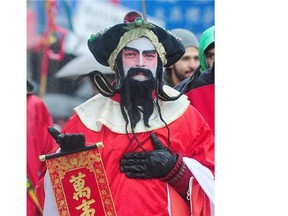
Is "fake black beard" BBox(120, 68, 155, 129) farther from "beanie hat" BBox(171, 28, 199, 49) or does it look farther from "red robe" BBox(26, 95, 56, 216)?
"red robe" BBox(26, 95, 56, 216)

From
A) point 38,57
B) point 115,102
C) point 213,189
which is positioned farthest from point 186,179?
point 38,57

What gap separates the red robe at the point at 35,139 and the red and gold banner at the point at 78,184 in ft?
0.41

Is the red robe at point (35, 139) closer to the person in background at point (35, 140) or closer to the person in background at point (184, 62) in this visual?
the person in background at point (35, 140)

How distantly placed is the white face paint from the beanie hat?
98mm

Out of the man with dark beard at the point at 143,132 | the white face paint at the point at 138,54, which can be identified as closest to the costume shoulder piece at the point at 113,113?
the man with dark beard at the point at 143,132

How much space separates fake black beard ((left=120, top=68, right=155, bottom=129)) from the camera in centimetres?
318

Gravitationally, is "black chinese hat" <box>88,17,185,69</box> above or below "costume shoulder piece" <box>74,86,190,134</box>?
above

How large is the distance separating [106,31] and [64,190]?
47cm

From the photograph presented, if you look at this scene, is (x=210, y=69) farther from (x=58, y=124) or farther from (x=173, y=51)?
(x=58, y=124)

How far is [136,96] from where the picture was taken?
3193 millimetres

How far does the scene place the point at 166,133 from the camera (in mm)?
3176

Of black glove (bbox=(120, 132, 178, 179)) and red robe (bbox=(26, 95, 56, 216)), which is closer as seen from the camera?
black glove (bbox=(120, 132, 178, 179))

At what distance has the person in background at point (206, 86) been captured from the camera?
3260 mm

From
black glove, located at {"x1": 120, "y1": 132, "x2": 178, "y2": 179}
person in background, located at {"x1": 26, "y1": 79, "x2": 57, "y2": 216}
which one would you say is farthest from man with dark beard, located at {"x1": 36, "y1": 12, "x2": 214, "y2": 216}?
person in background, located at {"x1": 26, "y1": 79, "x2": 57, "y2": 216}
